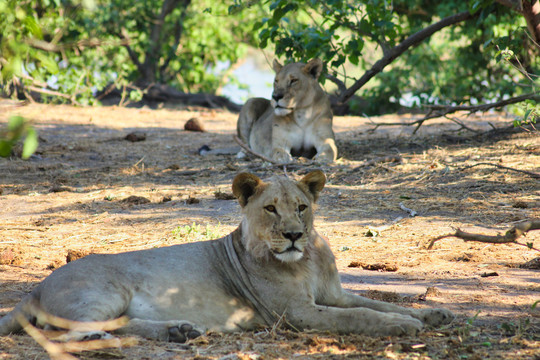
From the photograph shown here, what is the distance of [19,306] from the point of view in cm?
393

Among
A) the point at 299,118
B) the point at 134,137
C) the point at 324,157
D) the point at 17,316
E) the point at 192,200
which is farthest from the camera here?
the point at 134,137

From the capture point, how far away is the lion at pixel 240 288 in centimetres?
384

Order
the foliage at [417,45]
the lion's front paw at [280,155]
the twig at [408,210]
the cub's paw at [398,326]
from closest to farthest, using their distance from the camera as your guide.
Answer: the cub's paw at [398,326] < the twig at [408,210] < the foliage at [417,45] < the lion's front paw at [280,155]

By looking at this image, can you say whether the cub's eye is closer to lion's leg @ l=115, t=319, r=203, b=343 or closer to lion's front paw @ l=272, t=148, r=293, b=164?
lion's leg @ l=115, t=319, r=203, b=343

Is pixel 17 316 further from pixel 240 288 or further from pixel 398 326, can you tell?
pixel 398 326

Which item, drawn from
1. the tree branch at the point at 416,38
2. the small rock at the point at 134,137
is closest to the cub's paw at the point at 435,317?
the tree branch at the point at 416,38

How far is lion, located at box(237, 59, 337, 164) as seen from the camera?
10750mm

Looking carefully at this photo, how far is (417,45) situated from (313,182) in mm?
8971

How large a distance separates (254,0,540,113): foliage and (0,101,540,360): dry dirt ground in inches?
54.0

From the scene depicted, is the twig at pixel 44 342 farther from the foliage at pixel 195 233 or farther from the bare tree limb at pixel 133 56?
the bare tree limb at pixel 133 56

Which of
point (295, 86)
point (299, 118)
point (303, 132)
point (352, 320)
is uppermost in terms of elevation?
point (295, 86)

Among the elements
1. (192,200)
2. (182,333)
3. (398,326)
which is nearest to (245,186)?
(182,333)

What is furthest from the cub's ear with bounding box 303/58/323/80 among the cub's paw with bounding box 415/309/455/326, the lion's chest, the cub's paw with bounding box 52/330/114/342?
the cub's paw with bounding box 52/330/114/342

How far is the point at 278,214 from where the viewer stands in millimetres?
4090
